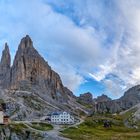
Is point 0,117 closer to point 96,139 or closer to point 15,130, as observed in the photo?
point 15,130

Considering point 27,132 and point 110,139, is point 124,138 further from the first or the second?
point 27,132

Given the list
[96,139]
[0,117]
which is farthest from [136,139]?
[0,117]

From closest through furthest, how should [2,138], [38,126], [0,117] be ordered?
[2,138] → [0,117] → [38,126]

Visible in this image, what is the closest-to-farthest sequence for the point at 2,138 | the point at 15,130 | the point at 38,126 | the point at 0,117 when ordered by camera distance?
the point at 2,138 → the point at 15,130 → the point at 0,117 → the point at 38,126

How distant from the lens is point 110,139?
6850 inches

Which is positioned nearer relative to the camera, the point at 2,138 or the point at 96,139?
the point at 2,138

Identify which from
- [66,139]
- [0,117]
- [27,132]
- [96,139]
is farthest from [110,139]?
[0,117]

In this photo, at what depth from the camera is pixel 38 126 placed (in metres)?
199

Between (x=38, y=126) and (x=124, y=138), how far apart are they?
4368cm

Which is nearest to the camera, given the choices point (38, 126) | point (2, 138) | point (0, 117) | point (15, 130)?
point (2, 138)

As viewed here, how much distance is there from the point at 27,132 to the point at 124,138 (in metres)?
44.7

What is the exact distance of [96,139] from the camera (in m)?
170

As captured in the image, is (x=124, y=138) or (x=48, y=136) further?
(x=124, y=138)

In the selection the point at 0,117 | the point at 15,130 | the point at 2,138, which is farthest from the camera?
the point at 0,117
